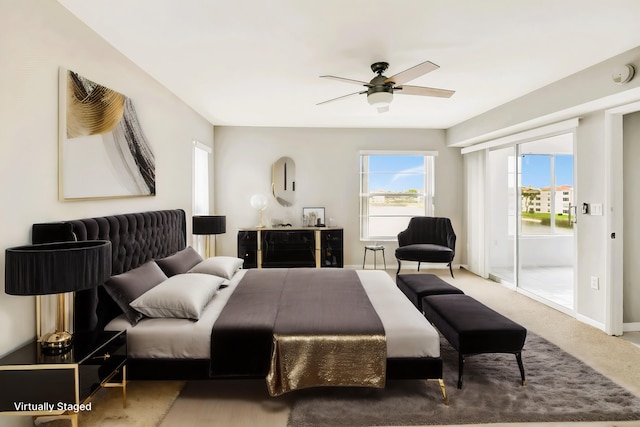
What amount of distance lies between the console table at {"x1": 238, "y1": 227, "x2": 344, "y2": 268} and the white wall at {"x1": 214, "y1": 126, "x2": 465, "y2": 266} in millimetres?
541

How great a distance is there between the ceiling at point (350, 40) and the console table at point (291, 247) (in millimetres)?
2219

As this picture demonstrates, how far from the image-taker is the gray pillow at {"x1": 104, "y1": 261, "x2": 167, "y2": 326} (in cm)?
236

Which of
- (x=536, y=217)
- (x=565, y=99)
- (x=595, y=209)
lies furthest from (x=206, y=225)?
(x=536, y=217)

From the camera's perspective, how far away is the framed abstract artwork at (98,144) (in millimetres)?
2252

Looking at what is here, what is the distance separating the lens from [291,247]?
5590mm

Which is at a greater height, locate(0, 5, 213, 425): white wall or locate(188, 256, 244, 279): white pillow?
locate(0, 5, 213, 425): white wall

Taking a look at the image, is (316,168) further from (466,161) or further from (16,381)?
(16,381)

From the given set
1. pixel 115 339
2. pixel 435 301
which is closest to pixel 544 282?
pixel 435 301

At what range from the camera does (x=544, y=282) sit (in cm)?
488

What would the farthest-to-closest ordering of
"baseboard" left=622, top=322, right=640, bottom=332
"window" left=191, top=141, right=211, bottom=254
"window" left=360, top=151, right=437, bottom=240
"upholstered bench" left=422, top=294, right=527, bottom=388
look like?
"window" left=360, top=151, right=437, bottom=240 < "window" left=191, top=141, right=211, bottom=254 < "baseboard" left=622, top=322, right=640, bottom=332 < "upholstered bench" left=422, top=294, right=527, bottom=388

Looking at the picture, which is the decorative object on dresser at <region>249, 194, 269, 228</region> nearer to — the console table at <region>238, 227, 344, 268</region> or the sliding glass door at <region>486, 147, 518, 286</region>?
the console table at <region>238, 227, 344, 268</region>

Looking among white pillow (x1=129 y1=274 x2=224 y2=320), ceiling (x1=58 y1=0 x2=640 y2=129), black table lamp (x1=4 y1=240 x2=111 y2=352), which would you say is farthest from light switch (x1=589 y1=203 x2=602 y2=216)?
black table lamp (x1=4 y1=240 x2=111 y2=352)

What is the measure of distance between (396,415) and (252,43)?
2717 millimetres

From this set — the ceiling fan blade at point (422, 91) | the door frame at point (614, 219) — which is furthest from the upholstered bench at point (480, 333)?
the ceiling fan blade at point (422, 91)
